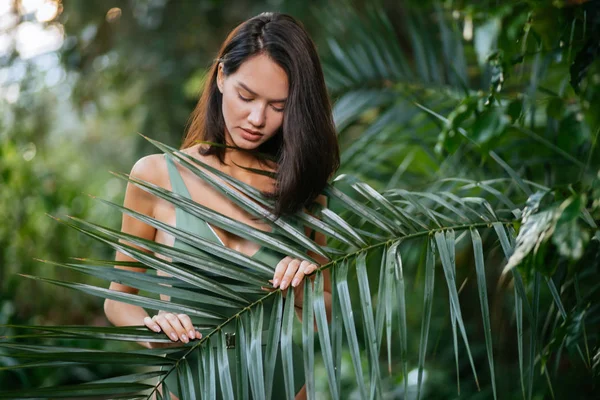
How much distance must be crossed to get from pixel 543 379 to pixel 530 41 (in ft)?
4.30

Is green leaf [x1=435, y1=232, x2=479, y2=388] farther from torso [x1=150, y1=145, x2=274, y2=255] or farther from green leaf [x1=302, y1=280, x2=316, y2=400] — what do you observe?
torso [x1=150, y1=145, x2=274, y2=255]

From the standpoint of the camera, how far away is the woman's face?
1.16 meters

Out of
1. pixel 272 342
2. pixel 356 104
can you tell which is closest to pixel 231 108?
pixel 272 342

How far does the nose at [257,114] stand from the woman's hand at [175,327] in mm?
382

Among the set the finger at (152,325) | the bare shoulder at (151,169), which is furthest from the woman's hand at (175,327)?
the bare shoulder at (151,169)

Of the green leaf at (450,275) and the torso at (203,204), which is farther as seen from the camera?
the torso at (203,204)

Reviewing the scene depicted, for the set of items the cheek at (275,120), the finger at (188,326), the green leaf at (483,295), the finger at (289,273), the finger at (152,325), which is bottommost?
the green leaf at (483,295)

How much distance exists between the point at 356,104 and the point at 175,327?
1.19 meters

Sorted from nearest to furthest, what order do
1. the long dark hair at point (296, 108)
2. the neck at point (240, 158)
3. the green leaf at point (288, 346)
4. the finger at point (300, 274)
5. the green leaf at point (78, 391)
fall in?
1. the green leaf at point (78, 391)
2. the green leaf at point (288, 346)
3. the finger at point (300, 274)
4. the long dark hair at point (296, 108)
5. the neck at point (240, 158)

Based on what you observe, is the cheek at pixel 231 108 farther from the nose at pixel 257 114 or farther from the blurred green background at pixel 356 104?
the blurred green background at pixel 356 104

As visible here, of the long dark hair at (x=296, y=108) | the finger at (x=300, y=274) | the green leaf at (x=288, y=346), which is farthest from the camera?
the long dark hair at (x=296, y=108)

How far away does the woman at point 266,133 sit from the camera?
1.16m

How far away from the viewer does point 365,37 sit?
2.05 m

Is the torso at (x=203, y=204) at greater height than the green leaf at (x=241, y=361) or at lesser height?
greater
